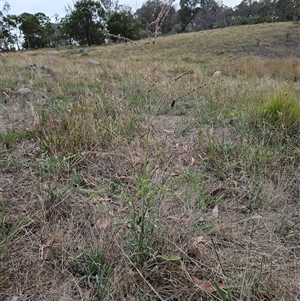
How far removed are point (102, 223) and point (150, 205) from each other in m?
0.28

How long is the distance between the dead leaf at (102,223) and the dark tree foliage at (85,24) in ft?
83.6

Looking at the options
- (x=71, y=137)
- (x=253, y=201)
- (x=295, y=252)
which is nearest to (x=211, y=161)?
(x=253, y=201)

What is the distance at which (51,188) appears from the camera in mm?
1466

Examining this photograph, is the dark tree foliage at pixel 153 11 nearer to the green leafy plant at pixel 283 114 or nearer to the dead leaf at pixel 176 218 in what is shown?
the dead leaf at pixel 176 218

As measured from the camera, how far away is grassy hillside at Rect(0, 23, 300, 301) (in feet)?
3.26

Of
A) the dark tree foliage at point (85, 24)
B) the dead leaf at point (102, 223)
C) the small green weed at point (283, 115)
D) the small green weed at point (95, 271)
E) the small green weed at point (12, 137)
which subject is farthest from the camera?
the dark tree foliage at point (85, 24)

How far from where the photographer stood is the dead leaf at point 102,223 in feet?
4.11

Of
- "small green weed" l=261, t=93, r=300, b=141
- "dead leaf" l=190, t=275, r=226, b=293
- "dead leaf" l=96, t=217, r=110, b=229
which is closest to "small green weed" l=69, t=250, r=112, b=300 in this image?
"dead leaf" l=96, t=217, r=110, b=229

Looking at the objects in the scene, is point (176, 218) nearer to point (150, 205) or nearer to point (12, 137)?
point (150, 205)

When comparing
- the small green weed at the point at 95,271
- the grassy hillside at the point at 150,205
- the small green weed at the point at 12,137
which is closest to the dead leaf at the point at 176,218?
the grassy hillside at the point at 150,205

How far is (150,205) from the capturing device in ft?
4.21

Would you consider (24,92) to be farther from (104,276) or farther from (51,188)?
(104,276)

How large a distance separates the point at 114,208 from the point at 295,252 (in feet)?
3.23

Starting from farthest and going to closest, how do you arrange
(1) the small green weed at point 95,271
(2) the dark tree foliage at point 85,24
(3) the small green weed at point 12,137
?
(2) the dark tree foliage at point 85,24 < (3) the small green weed at point 12,137 < (1) the small green weed at point 95,271
